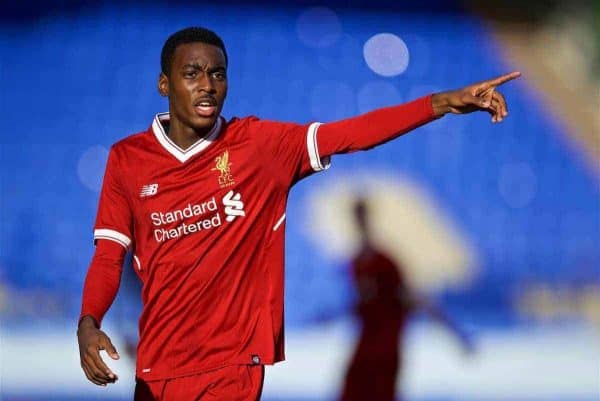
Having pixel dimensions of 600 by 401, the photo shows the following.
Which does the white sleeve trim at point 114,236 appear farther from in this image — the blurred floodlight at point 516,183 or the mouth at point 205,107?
the blurred floodlight at point 516,183

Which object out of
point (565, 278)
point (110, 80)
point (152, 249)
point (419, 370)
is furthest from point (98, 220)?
point (565, 278)

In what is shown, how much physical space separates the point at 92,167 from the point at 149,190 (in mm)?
1758

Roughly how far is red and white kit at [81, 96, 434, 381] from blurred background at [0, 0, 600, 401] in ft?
5.33

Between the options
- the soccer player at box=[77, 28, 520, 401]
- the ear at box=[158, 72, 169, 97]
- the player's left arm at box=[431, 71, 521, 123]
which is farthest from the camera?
the ear at box=[158, 72, 169, 97]

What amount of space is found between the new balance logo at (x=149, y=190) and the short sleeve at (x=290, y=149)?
32 cm

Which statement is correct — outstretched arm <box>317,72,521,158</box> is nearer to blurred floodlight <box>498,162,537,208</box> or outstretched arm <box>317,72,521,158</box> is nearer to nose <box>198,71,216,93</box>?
nose <box>198,71,216,93</box>

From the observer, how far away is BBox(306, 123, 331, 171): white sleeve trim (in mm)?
3268

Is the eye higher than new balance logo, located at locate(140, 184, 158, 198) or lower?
higher

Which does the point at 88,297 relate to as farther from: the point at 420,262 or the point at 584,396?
the point at 584,396

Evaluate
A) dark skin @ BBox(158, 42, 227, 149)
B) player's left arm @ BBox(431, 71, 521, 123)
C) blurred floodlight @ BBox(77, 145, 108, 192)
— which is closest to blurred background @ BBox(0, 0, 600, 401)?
blurred floodlight @ BBox(77, 145, 108, 192)

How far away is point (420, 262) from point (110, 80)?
1.57 metres

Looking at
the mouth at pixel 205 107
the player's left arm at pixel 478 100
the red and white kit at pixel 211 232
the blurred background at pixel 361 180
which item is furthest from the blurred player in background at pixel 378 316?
the player's left arm at pixel 478 100

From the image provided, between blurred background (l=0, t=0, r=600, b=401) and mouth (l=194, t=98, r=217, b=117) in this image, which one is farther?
blurred background (l=0, t=0, r=600, b=401)

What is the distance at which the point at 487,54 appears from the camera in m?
4.98
